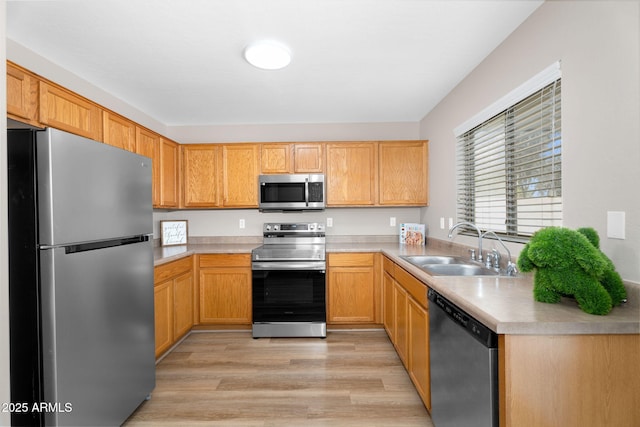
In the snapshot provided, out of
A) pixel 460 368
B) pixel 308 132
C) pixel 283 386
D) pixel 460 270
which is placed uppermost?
pixel 308 132

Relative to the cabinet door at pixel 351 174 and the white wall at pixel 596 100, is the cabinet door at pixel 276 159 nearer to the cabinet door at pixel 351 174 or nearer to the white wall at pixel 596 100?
the cabinet door at pixel 351 174

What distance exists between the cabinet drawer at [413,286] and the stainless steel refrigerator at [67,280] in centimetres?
174

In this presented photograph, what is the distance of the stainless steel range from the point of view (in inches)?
124

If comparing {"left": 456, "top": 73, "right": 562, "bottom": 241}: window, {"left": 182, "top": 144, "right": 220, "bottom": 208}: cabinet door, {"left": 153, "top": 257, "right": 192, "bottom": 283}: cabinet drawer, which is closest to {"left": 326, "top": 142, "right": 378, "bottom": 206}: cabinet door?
{"left": 456, "top": 73, "right": 562, "bottom": 241}: window

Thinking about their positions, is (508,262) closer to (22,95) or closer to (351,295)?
(351,295)

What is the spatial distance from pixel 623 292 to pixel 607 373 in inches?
12.6

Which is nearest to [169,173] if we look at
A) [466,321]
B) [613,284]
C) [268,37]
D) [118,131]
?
[118,131]

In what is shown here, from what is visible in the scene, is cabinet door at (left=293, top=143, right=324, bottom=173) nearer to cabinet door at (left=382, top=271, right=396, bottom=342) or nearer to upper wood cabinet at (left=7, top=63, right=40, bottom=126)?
cabinet door at (left=382, top=271, right=396, bottom=342)

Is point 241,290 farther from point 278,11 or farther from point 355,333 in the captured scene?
point 278,11

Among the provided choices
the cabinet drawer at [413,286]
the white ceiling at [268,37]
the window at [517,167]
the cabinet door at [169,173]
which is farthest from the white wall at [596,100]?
the cabinet door at [169,173]

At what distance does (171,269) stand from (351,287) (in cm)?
175

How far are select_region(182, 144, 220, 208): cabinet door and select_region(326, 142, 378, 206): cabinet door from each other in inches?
52.1

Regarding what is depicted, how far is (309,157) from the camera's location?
358cm

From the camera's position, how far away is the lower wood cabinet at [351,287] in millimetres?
3268
